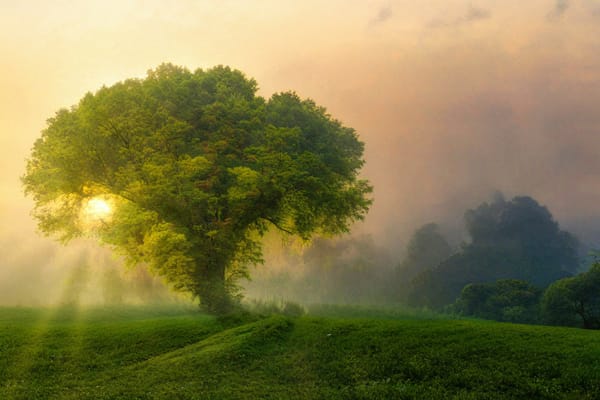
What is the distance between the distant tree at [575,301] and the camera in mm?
39969

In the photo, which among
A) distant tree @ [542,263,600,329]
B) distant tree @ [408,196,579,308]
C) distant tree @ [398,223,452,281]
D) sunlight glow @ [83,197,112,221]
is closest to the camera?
distant tree @ [542,263,600,329]

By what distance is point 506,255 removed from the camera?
12912 cm

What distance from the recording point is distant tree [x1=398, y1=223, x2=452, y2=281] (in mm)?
151000

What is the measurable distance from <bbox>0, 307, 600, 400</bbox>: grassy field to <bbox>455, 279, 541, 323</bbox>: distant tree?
31427 millimetres

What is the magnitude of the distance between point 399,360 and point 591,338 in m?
10.4

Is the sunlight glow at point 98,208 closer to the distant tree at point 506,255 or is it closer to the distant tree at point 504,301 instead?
the distant tree at point 504,301

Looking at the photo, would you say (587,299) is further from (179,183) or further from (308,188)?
(179,183)

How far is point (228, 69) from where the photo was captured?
43.8 m

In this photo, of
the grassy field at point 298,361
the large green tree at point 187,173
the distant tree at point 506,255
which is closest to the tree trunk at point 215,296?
the large green tree at point 187,173

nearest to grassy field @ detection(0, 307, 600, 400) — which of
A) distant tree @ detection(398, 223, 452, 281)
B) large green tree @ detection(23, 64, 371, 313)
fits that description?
large green tree @ detection(23, 64, 371, 313)

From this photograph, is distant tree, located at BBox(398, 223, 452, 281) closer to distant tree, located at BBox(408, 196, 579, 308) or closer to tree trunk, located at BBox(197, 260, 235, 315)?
distant tree, located at BBox(408, 196, 579, 308)

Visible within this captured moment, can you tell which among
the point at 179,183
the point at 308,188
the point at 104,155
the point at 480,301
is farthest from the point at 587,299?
the point at 104,155

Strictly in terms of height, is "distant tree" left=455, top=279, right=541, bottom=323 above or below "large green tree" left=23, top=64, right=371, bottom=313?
below

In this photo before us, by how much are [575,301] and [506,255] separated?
95.6 metres
